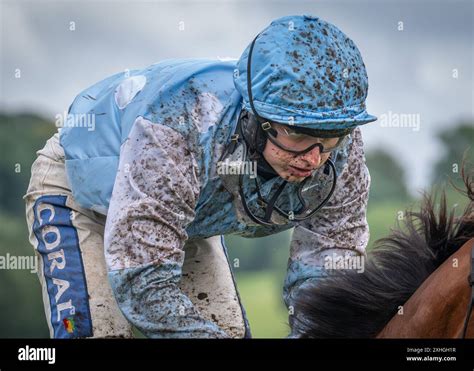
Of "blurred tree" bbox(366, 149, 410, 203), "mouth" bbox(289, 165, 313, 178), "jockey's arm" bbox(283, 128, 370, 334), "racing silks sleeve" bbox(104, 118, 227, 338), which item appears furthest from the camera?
"blurred tree" bbox(366, 149, 410, 203)

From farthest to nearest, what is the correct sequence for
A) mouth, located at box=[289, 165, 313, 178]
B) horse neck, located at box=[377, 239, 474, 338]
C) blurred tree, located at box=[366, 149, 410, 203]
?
blurred tree, located at box=[366, 149, 410, 203], mouth, located at box=[289, 165, 313, 178], horse neck, located at box=[377, 239, 474, 338]

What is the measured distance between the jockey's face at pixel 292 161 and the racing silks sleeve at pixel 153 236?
305mm

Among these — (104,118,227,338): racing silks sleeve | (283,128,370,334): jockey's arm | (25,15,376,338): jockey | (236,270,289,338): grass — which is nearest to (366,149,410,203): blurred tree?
(236,270,289,338): grass

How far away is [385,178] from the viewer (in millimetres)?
20062

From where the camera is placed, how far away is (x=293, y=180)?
4414 millimetres

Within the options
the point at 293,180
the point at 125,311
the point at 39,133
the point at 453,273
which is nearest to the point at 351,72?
the point at 293,180

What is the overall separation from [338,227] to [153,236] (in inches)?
35.6

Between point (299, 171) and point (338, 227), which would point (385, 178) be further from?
point (299, 171)

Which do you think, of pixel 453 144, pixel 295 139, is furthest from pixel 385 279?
pixel 453 144

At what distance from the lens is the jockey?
4.23 metres

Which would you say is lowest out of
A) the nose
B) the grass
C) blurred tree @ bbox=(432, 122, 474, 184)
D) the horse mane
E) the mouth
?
the grass

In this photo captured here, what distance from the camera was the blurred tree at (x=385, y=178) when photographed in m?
17.6

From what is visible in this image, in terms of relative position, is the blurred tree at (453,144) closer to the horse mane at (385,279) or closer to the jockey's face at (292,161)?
the horse mane at (385,279)

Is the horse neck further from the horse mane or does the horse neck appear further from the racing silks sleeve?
the racing silks sleeve
